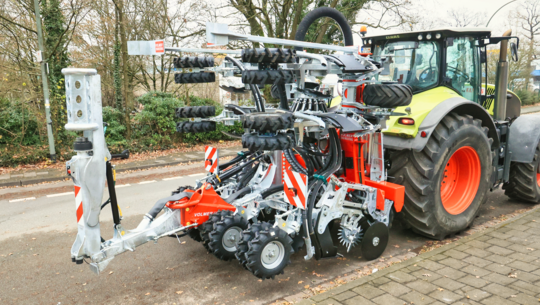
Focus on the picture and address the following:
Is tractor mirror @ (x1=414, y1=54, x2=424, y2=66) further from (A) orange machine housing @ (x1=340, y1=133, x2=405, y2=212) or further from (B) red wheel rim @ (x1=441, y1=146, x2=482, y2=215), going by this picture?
(A) orange machine housing @ (x1=340, y1=133, x2=405, y2=212)

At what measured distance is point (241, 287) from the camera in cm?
Answer: 378

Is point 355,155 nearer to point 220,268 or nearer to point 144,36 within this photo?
point 220,268

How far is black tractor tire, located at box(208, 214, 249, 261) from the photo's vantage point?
388 centimetres

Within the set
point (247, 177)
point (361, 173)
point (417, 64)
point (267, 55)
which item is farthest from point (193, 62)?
point (417, 64)

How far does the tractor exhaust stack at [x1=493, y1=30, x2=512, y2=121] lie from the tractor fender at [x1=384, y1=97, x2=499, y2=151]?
773 mm

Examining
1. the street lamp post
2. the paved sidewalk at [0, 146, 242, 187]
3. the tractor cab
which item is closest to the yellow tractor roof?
the tractor cab

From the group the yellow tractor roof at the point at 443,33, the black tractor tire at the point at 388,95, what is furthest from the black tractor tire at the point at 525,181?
the black tractor tire at the point at 388,95

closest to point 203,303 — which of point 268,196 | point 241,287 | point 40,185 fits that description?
point 241,287

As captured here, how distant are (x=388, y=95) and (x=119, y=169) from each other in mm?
8367

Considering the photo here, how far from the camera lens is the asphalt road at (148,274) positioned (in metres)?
3.65

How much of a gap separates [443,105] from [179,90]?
14.3m

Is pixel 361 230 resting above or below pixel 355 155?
below

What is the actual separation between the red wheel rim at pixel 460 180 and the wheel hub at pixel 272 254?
257cm

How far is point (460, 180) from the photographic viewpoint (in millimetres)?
5273
